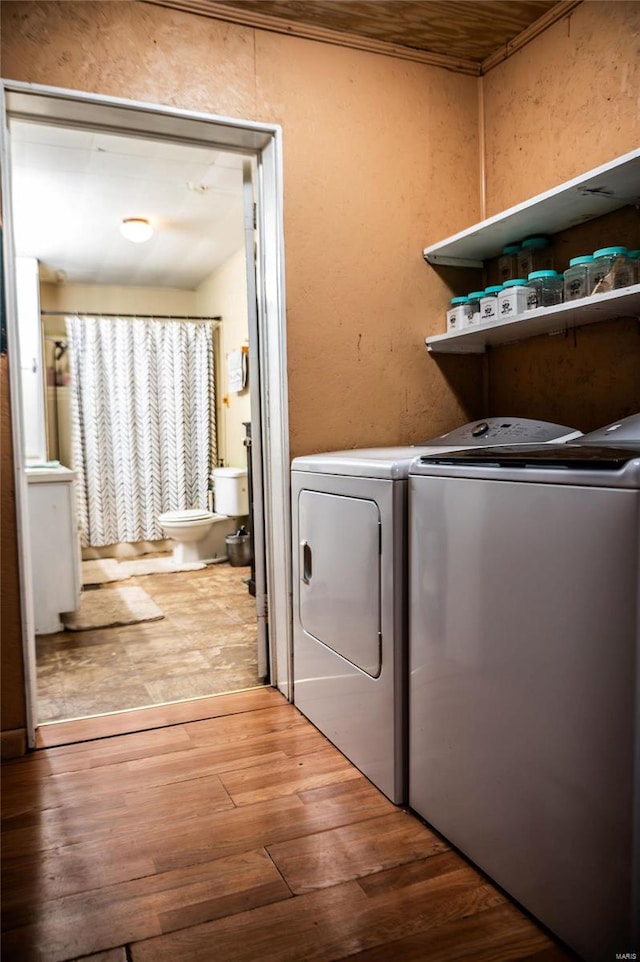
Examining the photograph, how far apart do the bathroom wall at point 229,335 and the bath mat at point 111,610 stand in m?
1.52

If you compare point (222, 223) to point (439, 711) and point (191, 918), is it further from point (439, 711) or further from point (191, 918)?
point (191, 918)

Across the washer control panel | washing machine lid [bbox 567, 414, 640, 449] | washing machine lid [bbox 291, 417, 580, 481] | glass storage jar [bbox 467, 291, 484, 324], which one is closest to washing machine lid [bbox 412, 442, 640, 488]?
washing machine lid [bbox 291, 417, 580, 481]

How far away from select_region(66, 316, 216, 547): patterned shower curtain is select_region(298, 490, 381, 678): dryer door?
3.48m

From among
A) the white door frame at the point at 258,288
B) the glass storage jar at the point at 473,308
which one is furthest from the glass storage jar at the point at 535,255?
Answer: the white door frame at the point at 258,288

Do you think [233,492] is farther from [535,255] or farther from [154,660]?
[535,255]

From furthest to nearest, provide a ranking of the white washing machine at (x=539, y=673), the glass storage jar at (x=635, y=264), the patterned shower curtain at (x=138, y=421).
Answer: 1. the patterned shower curtain at (x=138, y=421)
2. the glass storage jar at (x=635, y=264)
3. the white washing machine at (x=539, y=673)

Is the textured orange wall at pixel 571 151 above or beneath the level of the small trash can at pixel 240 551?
above

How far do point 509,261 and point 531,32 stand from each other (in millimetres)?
772

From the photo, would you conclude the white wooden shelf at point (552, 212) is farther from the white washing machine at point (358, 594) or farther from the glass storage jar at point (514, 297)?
the white washing machine at point (358, 594)

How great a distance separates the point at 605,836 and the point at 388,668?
2.24 ft

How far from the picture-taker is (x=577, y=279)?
1925 millimetres

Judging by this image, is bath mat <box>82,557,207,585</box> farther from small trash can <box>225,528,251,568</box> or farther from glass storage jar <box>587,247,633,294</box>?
glass storage jar <box>587,247,633,294</box>

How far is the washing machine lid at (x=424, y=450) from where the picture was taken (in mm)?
1688

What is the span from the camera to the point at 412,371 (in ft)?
8.37
